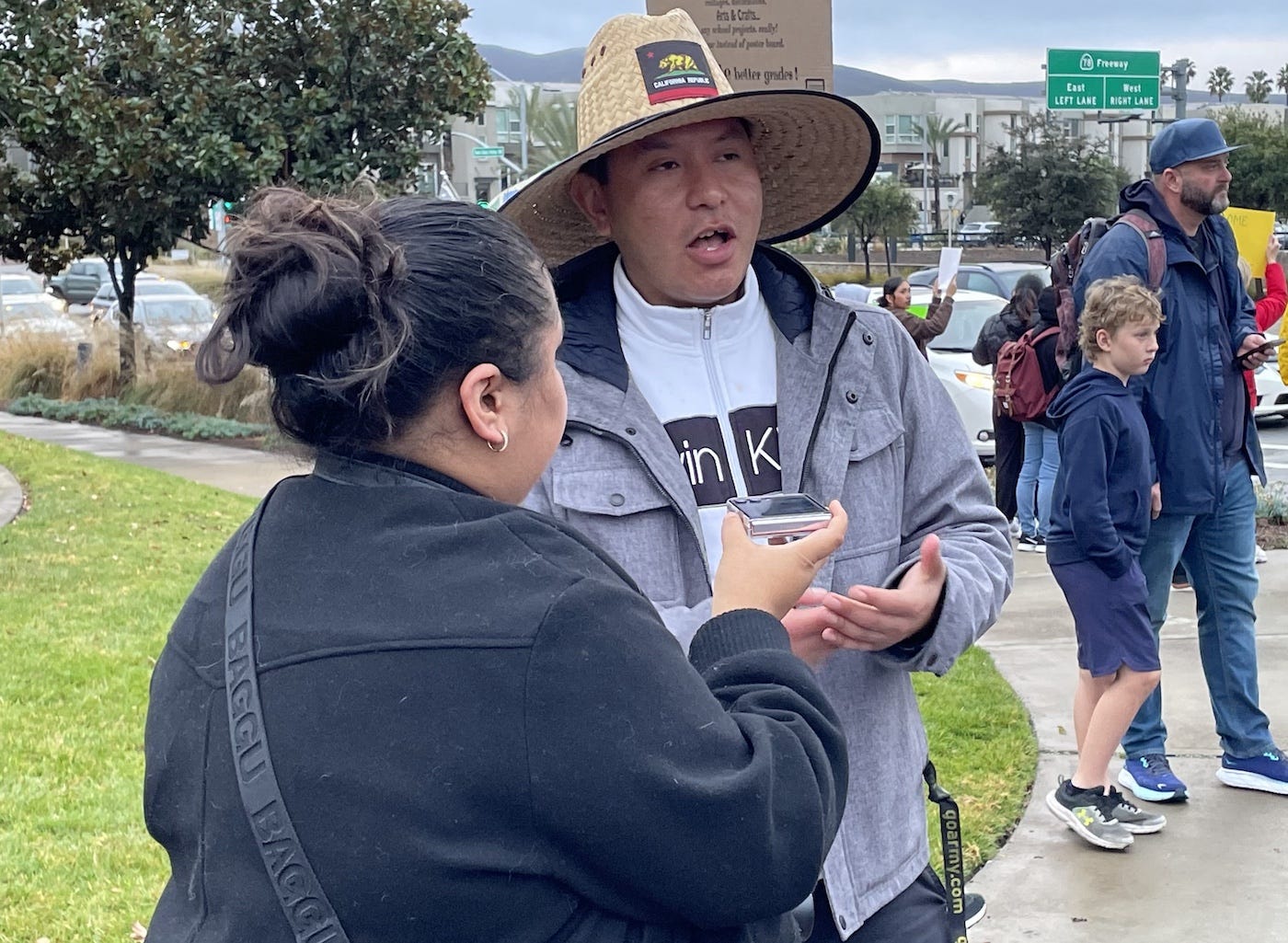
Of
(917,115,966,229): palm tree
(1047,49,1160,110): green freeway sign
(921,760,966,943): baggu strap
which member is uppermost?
(917,115,966,229): palm tree

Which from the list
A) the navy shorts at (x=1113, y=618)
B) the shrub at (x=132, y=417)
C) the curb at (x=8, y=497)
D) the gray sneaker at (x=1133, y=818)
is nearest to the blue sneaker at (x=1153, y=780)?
the gray sneaker at (x=1133, y=818)

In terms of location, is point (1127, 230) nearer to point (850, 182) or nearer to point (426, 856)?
point (850, 182)

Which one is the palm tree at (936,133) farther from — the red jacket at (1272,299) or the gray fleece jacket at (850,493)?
the gray fleece jacket at (850,493)

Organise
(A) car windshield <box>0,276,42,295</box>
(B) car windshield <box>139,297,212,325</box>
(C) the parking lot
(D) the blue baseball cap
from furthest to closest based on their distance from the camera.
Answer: (A) car windshield <box>0,276,42,295</box> → (B) car windshield <box>139,297,212,325</box> → (C) the parking lot → (D) the blue baseball cap

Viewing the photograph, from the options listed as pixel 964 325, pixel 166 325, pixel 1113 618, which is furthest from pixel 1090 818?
pixel 166 325

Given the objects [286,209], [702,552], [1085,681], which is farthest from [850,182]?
[1085,681]

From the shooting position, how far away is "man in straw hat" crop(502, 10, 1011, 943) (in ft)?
7.24

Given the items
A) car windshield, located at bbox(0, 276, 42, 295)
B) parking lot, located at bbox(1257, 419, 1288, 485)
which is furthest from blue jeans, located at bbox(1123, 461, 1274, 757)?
car windshield, located at bbox(0, 276, 42, 295)

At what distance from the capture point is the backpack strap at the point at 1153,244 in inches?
193

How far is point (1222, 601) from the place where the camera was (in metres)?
4.92

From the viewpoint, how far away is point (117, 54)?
607 inches

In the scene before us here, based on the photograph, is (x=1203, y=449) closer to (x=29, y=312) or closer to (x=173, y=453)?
(x=173, y=453)

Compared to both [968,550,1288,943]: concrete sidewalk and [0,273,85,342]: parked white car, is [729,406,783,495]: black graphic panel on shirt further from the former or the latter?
[0,273,85,342]: parked white car

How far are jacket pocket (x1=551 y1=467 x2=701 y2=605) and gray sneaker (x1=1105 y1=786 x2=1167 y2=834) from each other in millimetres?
2901
